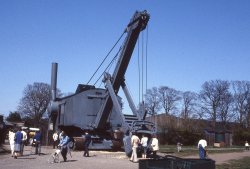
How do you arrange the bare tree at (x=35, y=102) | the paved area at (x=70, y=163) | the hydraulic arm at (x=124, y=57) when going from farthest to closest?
1. the bare tree at (x=35, y=102)
2. the hydraulic arm at (x=124, y=57)
3. the paved area at (x=70, y=163)

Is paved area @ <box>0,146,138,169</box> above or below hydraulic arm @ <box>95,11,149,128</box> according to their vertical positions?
below

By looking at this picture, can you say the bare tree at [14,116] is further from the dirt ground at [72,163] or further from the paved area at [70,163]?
the paved area at [70,163]

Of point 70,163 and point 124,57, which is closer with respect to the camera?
point 70,163

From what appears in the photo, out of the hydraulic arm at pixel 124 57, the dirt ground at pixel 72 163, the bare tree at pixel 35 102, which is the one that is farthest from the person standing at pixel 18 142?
the bare tree at pixel 35 102

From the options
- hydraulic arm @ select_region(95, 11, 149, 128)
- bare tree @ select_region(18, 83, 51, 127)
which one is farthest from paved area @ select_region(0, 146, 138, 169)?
bare tree @ select_region(18, 83, 51, 127)

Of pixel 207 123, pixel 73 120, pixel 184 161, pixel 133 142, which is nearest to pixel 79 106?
pixel 73 120

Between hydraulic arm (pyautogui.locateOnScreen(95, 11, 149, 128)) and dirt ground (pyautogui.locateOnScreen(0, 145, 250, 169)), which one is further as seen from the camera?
hydraulic arm (pyautogui.locateOnScreen(95, 11, 149, 128))

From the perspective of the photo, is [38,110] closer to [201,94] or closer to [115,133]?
[201,94]

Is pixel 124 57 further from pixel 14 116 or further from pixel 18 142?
pixel 14 116

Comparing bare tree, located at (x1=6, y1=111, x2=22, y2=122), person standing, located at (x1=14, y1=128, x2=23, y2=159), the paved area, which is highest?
bare tree, located at (x1=6, y1=111, x2=22, y2=122)

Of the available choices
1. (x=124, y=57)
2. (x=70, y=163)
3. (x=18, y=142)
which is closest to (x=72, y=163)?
(x=70, y=163)

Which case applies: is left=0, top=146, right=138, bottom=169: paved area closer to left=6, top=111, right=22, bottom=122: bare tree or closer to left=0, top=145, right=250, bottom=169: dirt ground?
left=0, top=145, right=250, bottom=169: dirt ground

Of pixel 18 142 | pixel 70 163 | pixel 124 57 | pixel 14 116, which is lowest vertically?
pixel 70 163

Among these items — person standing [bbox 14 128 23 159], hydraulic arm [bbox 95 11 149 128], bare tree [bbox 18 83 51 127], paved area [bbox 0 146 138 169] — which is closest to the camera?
paved area [bbox 0 146 138 169]
